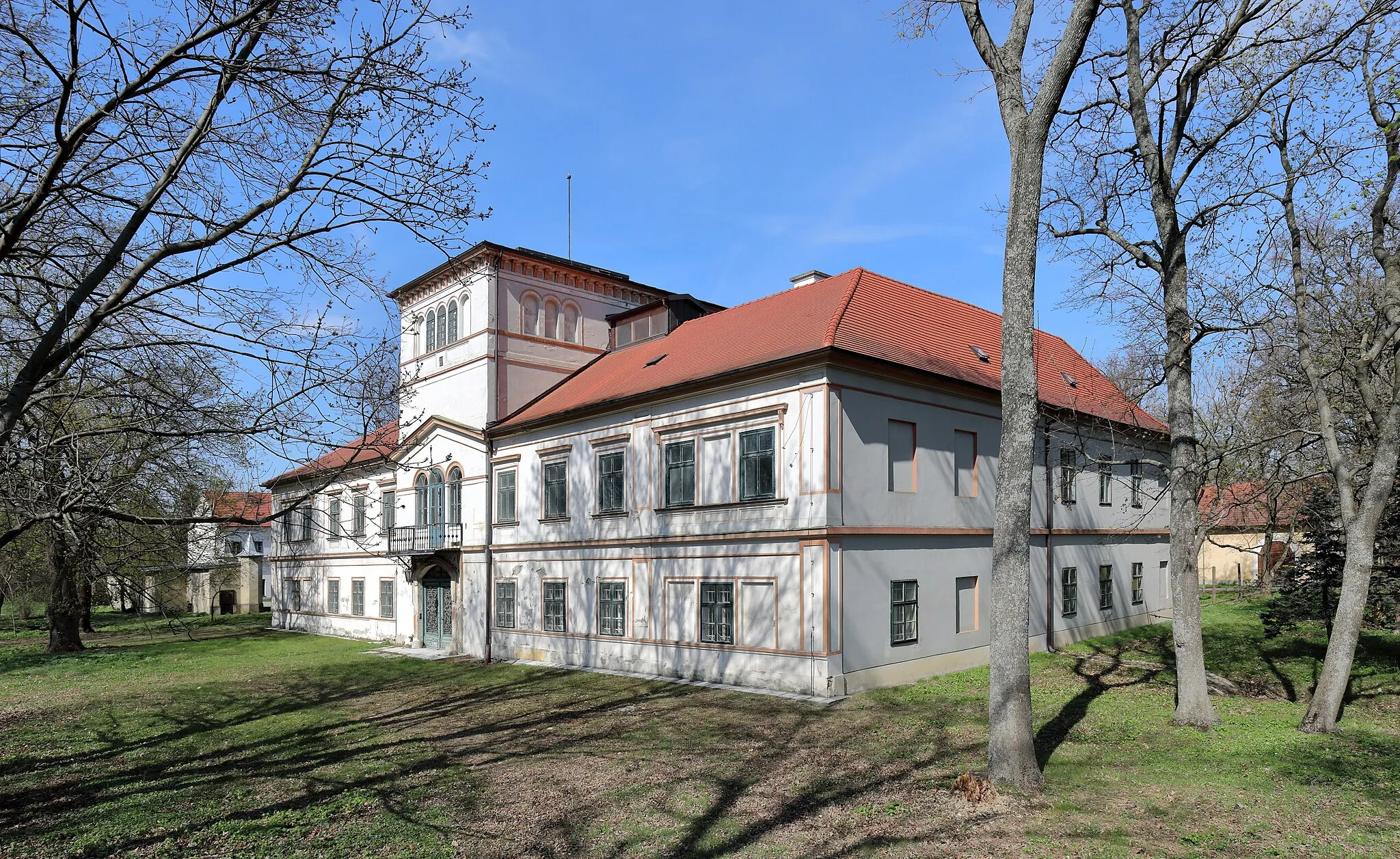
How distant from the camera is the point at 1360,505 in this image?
12758 mm

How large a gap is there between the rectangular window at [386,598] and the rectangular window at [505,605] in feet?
26.3

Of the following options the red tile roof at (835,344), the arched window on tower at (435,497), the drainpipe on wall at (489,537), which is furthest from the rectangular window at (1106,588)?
the arched window on tower at (435,497)

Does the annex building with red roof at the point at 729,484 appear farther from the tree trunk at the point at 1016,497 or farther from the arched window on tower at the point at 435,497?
the tree trunk at the point at 1016,497

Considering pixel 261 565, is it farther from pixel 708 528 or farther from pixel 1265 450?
pixel 1265 450

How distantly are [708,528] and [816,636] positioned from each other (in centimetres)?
377

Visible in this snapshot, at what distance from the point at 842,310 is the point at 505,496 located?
39.8ft

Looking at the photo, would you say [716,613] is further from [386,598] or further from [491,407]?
[386,598]

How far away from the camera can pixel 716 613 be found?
62.0 ft

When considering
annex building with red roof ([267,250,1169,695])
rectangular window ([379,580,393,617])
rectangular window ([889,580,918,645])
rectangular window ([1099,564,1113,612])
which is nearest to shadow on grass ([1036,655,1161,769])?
annex building with red roof ([267,250,1169,695])

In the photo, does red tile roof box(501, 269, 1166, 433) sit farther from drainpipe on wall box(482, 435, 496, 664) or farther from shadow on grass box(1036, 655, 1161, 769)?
shadow on grass box(1036, 655, 1161, 769)

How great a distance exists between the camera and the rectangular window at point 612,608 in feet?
70.4

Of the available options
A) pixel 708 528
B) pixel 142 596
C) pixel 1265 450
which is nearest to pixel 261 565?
Answer: pixel 708 528

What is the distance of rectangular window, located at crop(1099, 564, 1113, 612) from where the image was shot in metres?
25.3

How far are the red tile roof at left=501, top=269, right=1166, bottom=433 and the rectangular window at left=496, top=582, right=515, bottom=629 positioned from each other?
4.79 meters
